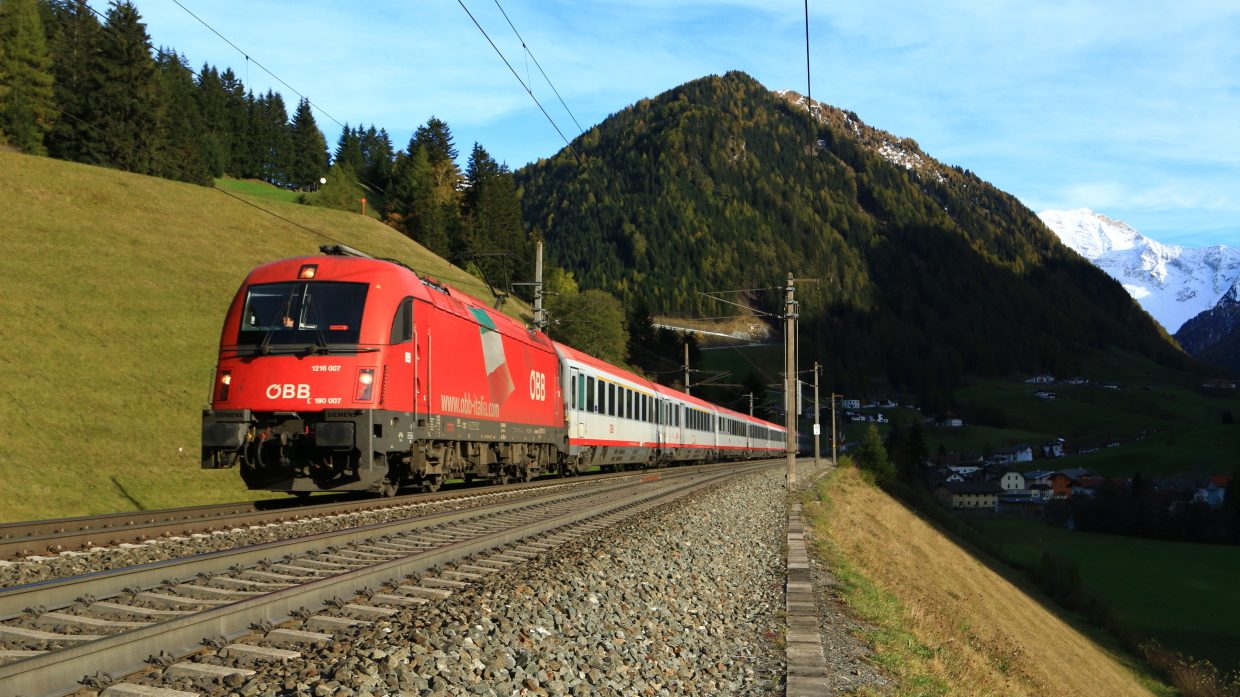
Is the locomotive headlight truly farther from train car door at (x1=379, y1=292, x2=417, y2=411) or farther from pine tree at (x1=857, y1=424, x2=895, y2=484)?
pine tree at (x1=857, y1=424, x2=895, y2=484)

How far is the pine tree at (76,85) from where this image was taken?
84812 millimetres

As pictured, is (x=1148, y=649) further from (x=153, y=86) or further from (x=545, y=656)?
(x=153, y=86)

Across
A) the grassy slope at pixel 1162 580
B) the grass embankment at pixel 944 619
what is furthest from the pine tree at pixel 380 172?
the grass embankment at pixel 944 619

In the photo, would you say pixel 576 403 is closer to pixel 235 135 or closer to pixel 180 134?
pixel 180 134

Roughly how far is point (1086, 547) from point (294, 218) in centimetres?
8258

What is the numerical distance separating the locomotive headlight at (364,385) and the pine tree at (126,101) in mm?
80590

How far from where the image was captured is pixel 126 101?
86.1m

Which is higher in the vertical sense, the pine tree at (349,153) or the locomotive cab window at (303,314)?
the pine tree at (349,153)

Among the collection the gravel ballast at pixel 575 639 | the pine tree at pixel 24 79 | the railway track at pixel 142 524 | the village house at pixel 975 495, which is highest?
the pine tree at pixel 24 79

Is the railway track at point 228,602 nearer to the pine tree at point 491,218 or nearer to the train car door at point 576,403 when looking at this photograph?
the train car door at point 576,403

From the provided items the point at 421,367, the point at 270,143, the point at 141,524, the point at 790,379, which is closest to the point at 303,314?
the point at 421,367

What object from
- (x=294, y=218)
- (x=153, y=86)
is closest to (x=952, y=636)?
(x=294, y=218)

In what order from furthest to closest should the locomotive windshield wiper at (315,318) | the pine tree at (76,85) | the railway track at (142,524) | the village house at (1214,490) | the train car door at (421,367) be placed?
the village house at (1214,490)
the pine tree at (76,85)
the train car door at (421,367)
the locomotive windshield wiper at (315,318)
the railway track at (142,524)

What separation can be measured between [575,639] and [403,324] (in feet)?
32.0
